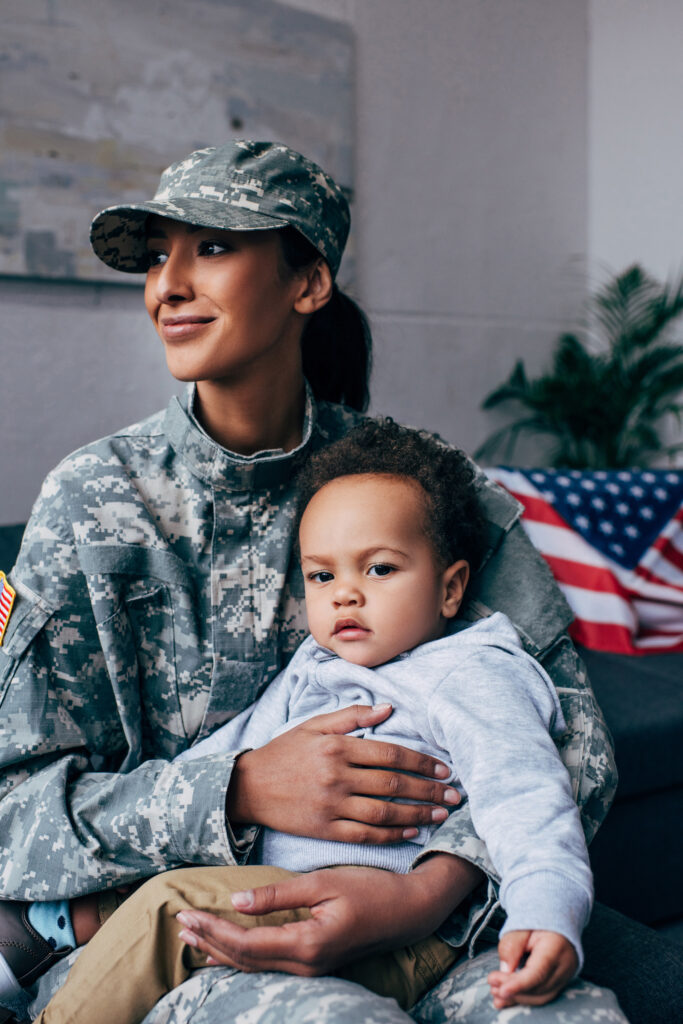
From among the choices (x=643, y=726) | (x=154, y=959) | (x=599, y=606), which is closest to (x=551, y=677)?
(x=154, y=959)

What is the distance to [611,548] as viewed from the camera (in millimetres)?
2635

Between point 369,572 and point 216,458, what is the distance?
0.85ft

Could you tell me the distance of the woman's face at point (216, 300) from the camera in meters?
1.17

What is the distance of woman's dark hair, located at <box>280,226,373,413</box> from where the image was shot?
149 centimetres

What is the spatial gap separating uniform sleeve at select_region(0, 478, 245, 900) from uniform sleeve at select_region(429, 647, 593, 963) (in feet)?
0.93

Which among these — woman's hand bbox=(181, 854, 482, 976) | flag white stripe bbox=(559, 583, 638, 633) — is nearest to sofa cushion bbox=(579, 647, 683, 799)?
flag white stripe bbox=(559, 583, 638, 633)

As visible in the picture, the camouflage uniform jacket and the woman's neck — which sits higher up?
the woman's neck

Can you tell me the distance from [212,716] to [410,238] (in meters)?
→ 2.76

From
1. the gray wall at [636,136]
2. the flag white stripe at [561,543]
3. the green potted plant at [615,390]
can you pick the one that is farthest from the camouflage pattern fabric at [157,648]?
the gray wall at [636,136]

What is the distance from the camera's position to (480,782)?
88 cm

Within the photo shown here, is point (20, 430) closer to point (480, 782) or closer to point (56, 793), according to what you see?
point (56, 793)

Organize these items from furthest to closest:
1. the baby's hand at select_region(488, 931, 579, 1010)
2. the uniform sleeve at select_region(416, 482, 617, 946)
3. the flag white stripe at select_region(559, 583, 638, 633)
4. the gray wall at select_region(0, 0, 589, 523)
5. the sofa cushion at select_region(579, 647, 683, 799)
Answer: the gray wall at select_region(0, 0, 589, 523) < the flag white stripe at select_region(559, 583, 638, 633) < the sofa cushion at select_region(579, 647, 683, 799) < the uniform sleeve at select_region(416, 482, 617, 946) < the baby's hand at select_region(488, 931, 579, 1010)

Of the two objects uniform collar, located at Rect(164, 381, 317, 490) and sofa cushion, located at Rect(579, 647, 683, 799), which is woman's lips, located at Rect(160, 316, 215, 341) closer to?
uniform collar, located at Rect(164, 381, 317, 490)

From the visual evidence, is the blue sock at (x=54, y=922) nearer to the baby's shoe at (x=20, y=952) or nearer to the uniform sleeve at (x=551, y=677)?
the baby's shoe at (x=20, y=952)
